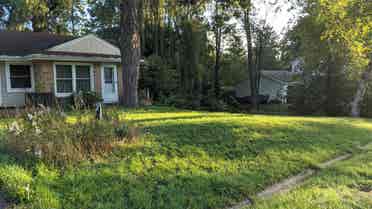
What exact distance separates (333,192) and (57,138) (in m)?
4.04

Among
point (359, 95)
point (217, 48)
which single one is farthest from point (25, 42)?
point (359, 95)

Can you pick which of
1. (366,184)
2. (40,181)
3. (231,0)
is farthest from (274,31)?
(40,181)

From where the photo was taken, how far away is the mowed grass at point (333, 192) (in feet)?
11.1

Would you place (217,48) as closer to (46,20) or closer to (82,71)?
(46,20)

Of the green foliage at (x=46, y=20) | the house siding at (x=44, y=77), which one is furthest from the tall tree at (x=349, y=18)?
the green foliage at (x=46, y=20)

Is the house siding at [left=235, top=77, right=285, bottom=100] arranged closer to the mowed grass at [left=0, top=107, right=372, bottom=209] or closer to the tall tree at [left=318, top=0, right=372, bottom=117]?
the tall tree at [left=318, top=0, right=372, bottom=117]

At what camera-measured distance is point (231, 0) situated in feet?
41.0

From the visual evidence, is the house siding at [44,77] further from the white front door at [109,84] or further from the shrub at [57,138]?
the shrub at [57,138]

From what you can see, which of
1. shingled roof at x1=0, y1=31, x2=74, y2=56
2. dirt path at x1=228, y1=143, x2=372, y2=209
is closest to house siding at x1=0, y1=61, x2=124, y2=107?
shingled roof at x1=0, y1=31, x2=74, y2=56

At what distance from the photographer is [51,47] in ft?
44.7

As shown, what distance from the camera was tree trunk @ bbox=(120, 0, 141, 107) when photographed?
1107cm

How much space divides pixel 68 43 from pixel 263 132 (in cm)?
1172

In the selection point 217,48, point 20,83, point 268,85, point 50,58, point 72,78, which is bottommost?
point 20,83

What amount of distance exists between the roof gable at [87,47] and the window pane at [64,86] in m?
1.64
